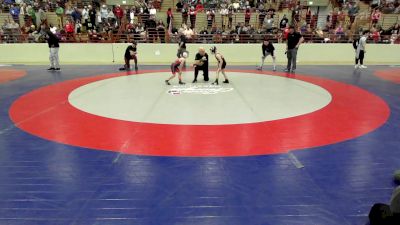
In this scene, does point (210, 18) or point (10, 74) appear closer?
point (10, 74)

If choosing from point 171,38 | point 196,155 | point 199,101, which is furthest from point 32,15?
point 196,155

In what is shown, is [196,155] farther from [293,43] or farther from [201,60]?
[293,43]

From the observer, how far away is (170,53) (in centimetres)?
1856

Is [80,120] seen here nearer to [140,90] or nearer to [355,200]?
[140,90]

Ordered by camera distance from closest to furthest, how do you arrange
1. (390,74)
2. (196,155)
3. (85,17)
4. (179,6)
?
(196,155)
(390,74)
(85,17)
(179,6)

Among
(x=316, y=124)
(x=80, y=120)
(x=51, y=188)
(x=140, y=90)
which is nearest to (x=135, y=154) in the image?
(x=51, y=188)

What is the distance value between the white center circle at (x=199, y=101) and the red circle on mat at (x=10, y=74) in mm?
3893

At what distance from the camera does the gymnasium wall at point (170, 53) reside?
723 inches

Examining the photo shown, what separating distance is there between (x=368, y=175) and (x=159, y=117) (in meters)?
4.45

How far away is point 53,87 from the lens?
1096 centimetres

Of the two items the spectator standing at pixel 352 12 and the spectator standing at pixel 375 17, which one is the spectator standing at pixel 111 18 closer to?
the spectator standing at pixel 352 12

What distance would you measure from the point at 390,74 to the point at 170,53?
36.1ft

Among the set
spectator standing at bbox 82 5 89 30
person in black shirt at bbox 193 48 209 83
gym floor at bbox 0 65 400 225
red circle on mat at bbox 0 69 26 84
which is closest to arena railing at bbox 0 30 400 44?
spectator standing at bbox 82 5 89 30

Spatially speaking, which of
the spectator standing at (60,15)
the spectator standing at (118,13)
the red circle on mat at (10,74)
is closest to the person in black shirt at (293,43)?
the spectator standing at (118,13)
